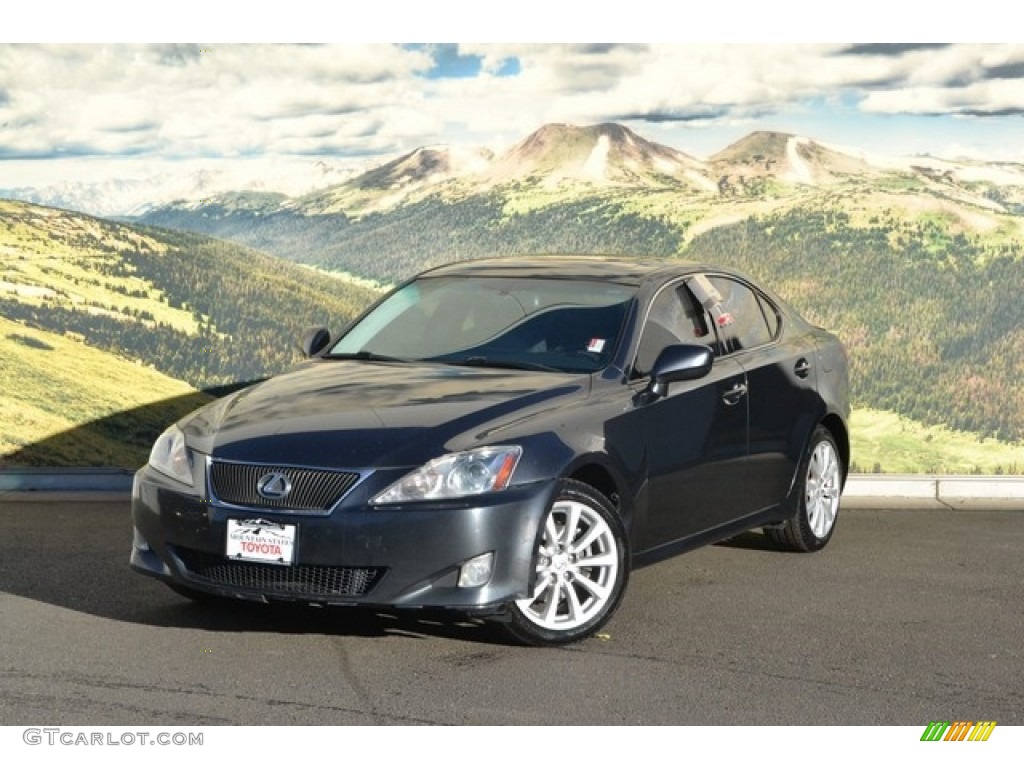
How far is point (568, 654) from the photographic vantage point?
7250 mm

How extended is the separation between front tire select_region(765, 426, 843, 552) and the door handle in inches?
31.5

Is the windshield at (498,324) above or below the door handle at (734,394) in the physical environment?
above

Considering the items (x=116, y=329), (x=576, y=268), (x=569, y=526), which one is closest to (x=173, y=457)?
(x=569, y=526)

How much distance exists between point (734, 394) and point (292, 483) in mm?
2507

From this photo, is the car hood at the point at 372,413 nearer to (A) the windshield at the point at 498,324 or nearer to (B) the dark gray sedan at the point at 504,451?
(B) the dark gray sedan at the point at 504,451

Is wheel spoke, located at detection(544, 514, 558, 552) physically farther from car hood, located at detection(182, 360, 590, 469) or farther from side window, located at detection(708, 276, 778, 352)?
side window, located at detection(708, 276, 778, 352)

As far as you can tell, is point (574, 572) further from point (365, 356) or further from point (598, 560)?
point (365, 356)

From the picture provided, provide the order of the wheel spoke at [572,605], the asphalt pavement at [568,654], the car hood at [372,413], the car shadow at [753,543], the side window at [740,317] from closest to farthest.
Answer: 1. the asphalt pavement at [568,654]
2. the car hood at [372,413]
3. the wheel spoke at [572,605]
4. the side window at [740,317]
5. the car shadow at [753,543]

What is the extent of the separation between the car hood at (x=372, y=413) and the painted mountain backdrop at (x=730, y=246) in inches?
171

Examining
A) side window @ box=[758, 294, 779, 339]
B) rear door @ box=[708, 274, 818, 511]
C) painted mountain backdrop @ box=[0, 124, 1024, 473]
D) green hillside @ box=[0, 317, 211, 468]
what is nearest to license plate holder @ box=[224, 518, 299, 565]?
rear door @ box=[708, 274, 818, 511]

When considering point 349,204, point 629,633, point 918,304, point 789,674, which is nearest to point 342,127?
point 349,204

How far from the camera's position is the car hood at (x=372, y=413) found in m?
7.16

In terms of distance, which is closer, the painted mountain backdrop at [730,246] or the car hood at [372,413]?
the car hood at [372,413]
